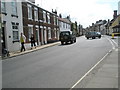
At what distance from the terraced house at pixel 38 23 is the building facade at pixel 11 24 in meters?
1.75

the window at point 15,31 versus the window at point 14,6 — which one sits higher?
the window at point 14,6

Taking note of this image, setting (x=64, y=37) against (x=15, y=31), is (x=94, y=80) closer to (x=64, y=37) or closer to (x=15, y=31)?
(x=15, y=31)

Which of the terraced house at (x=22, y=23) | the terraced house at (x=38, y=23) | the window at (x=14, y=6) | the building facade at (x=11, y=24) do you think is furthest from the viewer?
the terraced house at (x=38, y=23)

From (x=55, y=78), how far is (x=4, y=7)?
14.7 metres

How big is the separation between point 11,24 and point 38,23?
943 cm

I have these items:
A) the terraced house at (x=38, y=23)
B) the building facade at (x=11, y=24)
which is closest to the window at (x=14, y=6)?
the building facade at (x=11, y=24)

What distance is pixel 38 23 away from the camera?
31.2 meters

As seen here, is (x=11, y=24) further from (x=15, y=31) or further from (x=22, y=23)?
(x=22, y=23)

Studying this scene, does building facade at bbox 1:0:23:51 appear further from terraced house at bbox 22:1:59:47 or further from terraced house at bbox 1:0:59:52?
terraced house at bbox 22:1:59:47

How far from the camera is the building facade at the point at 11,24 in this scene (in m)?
20.7

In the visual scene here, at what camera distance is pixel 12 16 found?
73.4ft

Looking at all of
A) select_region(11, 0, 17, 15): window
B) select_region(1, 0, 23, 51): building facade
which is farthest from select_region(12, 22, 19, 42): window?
select_region(11, 0, 17, 15): window

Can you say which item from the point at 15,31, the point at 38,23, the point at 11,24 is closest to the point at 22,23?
the point at 15,31

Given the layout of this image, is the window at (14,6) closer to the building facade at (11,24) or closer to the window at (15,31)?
the building facade at (11,24)
